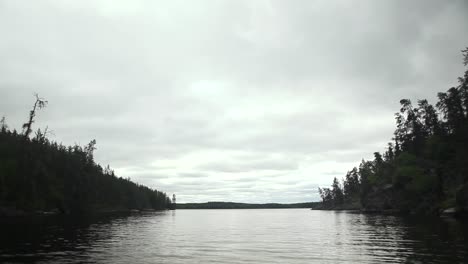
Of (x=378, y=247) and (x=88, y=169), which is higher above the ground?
(x=88, y=169)

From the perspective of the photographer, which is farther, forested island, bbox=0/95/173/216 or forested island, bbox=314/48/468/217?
forested island, bbox=0/95/173/216

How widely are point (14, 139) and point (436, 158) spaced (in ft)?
445

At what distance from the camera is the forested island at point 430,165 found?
85.7 metres

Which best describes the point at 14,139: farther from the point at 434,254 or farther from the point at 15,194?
the point at 434,254

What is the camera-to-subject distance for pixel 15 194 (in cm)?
10962

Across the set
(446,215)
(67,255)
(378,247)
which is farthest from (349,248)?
(446,215)

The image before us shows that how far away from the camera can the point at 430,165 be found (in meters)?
120

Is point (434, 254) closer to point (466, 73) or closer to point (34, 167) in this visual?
point (466, 73)

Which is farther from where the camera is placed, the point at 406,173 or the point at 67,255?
the point at 406,173

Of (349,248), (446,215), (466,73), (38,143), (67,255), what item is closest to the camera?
(67,255)

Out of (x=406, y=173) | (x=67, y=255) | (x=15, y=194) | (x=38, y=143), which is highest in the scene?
(x=38, y=143)

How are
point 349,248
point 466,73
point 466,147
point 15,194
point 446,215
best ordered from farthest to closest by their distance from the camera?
1. point 15,194
2. point 446,215
3. point 466,147
4. point 466,73
5. point 349,248

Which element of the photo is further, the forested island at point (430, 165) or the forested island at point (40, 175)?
the forested island at point (40, 175)

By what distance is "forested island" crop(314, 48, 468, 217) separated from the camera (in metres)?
85.7
